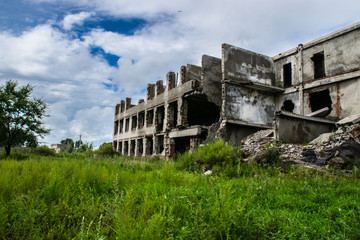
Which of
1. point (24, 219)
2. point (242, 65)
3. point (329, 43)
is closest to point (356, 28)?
point (329, 43)

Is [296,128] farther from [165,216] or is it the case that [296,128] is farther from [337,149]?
[165,216]

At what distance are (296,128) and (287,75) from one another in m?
8.09

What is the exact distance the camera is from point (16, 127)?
62.8ft

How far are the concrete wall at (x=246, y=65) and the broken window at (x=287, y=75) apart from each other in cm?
87

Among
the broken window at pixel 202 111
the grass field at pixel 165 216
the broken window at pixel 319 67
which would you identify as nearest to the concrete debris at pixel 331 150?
the grass field at pixel 165 216

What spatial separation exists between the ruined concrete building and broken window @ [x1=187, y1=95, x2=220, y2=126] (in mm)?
83

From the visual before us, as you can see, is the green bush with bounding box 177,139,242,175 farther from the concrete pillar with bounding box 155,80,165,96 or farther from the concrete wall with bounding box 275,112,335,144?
the concrete pillar with bounding box 155,80,165,96

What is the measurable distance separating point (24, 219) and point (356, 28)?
1723 centimetres

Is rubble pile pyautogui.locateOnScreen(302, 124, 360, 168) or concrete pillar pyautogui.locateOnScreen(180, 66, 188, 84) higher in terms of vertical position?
concrete pillar pyautogui.locateOnScreen(180, 66, 188, 84)

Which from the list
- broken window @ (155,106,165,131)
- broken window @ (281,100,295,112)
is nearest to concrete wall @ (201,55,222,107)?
broken window @ (281,100,295,112)

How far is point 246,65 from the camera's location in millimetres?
17062

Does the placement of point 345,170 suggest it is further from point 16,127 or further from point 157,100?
point 16,127

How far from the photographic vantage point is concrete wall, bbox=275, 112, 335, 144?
11.6m

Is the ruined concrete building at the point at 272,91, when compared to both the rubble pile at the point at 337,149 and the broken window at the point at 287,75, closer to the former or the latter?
the broken window at the point at 287,75
